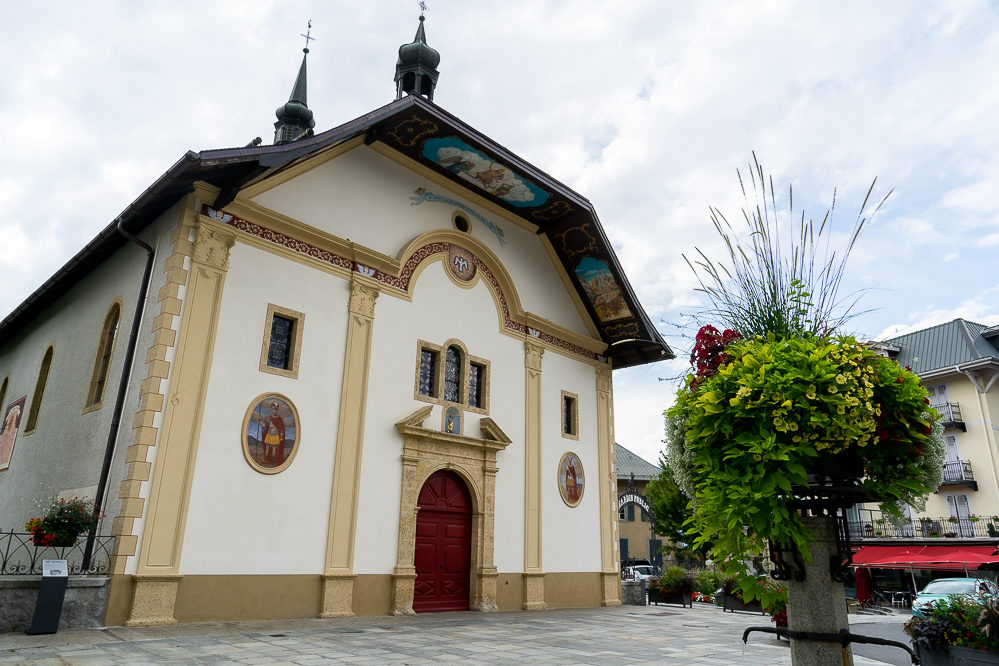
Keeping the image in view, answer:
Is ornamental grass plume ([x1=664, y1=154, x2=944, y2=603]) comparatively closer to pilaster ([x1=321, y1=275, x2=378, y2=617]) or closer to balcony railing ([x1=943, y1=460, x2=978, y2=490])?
pilaster ([x1=321, y1=275, x2=378, y2=617])

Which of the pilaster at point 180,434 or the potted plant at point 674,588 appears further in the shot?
the potted plant at point 674,588

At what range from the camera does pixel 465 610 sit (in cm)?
1338

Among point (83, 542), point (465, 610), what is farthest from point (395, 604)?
point (83, 542)

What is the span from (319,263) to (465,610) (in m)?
7.46

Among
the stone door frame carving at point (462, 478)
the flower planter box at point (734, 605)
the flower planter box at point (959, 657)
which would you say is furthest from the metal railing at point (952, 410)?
the flower planter box at point (959, 657)

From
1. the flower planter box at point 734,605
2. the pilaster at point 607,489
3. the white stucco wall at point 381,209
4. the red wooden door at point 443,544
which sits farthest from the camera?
the flower planter box at point 734,605

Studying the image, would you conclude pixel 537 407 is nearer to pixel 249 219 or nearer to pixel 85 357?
pixel 249 219

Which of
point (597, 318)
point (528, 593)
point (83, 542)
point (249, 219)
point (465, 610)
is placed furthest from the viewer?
point (597, 318)

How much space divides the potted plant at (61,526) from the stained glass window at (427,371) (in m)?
6.22

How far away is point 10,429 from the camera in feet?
52.4

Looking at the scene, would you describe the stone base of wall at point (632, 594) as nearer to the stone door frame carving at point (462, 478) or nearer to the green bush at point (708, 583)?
the stone door frame carving at point (462, 478)

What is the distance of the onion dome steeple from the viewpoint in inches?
635

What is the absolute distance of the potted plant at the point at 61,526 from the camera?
29.0 feet

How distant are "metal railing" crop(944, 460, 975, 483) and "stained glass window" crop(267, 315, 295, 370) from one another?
2431 cm
